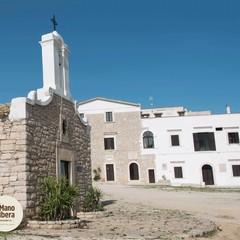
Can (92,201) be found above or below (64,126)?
below

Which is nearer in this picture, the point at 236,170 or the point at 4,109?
the point at 4,109

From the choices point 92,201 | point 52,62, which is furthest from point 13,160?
point 92,201

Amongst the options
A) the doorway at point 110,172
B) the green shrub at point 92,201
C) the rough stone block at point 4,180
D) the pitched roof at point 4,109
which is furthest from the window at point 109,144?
the rough stone block at point 4,180

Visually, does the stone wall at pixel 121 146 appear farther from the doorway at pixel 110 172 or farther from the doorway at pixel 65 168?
the doorway at pixel 65 168

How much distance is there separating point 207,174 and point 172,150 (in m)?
4.12

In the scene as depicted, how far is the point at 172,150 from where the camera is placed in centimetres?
3488

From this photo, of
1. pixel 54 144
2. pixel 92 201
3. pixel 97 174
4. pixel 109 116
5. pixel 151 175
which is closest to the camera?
pixel 54 144

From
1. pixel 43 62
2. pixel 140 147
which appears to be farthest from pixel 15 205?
pixel 140 147

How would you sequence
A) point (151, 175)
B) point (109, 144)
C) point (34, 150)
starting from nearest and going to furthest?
point (34, 150) < point (151, 175) < point (109, 144)

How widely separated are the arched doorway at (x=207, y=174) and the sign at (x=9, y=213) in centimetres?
2833

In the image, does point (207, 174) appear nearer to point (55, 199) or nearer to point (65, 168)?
point (65, 168)

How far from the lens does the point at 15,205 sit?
28.3ft

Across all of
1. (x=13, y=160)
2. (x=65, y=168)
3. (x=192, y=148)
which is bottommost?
(x=65, y=168)

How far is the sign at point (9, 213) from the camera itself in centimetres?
845
